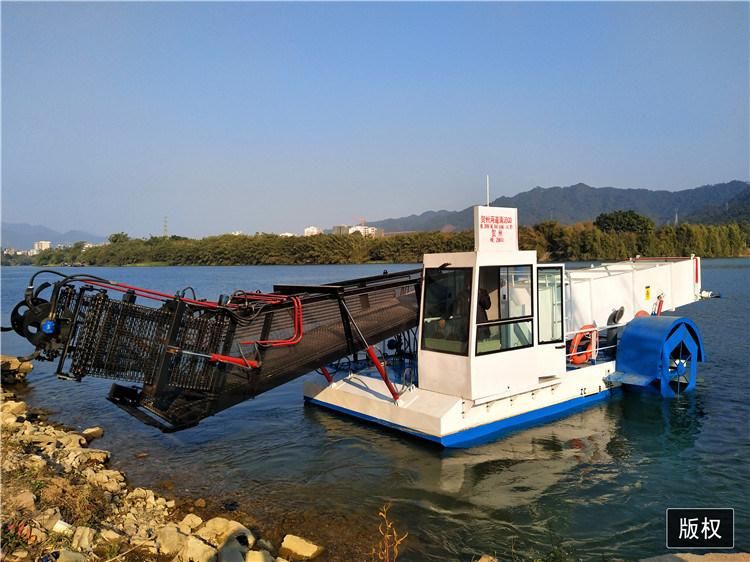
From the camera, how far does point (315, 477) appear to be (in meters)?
8.76

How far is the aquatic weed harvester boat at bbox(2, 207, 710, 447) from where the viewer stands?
7.22 m

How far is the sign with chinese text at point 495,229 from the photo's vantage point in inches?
362

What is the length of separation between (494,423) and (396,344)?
354 centimetres

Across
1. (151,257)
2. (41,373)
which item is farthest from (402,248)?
(41,373)

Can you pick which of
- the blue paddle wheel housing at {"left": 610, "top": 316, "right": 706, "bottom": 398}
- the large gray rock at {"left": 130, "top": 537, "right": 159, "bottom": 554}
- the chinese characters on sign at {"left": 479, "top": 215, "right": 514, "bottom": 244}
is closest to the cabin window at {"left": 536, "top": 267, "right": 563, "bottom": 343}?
the chinese characters on sign at {"left": 479, "top": 215, "right": 514, "bottom": 244}

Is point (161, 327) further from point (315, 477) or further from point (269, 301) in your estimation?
point (315, 477)

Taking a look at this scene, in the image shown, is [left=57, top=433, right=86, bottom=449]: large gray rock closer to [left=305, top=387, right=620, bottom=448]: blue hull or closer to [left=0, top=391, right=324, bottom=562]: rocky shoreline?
[left=0, top=391, right=324, bottom=562]: rocky shoreline

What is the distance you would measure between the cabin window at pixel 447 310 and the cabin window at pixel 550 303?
1.88 meters

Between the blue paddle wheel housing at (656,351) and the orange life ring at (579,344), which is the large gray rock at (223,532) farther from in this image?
the blue paddle wheel housing at (656,351)

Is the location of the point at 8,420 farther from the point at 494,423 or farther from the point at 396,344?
the point at 494,423

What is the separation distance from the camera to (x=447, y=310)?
9.49 metres

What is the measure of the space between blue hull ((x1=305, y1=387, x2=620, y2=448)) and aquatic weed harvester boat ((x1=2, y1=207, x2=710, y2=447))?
0.11 feet

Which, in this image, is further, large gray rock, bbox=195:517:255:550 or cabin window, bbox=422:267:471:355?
cabin window, bbox=422:267:471:355

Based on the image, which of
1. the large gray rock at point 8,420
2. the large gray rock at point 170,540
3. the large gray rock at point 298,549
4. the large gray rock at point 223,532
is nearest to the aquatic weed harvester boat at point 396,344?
the large gray rock at point 223,532
